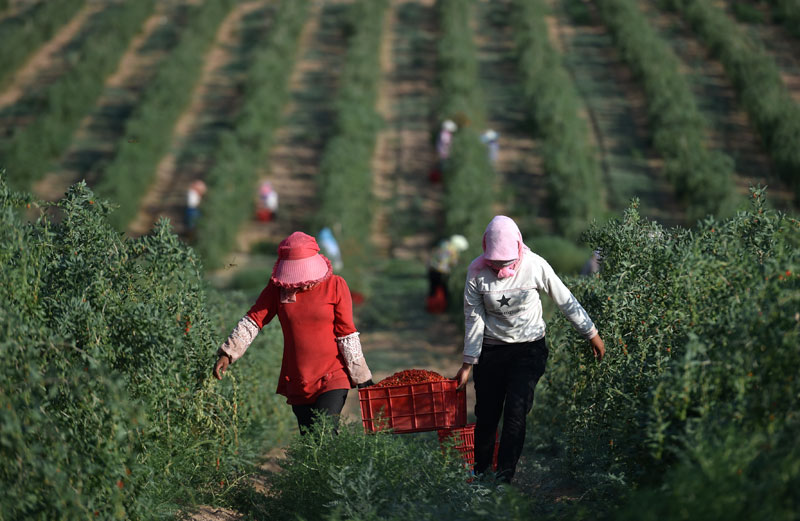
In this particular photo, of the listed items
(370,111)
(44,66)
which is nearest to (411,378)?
(370,111)

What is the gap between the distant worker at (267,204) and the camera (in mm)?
19203

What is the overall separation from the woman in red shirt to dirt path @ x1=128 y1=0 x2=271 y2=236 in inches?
550

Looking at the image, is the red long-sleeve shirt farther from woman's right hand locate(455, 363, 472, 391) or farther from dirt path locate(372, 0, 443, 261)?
dirt path locate(372, 0, 443, 261)

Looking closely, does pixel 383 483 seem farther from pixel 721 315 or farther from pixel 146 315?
pixel 721 315

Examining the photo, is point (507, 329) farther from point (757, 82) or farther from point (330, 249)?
point (757, 82)

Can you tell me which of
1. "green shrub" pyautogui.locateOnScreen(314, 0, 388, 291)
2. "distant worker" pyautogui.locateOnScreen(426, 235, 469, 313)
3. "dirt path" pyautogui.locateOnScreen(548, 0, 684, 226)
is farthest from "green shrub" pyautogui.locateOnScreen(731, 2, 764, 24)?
"distant worker" pyautogui.locateOnScreen(426, 235, 469, 313)

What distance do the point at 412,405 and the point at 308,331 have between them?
2.04 feet

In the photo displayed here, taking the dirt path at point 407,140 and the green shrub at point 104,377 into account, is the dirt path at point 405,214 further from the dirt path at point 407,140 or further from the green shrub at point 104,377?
the green shrub at point 104,377

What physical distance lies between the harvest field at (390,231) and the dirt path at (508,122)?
10 cm

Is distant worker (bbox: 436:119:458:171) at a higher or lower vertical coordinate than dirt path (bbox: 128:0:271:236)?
higher

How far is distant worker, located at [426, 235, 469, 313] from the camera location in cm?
1249

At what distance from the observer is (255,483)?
5.07 meters

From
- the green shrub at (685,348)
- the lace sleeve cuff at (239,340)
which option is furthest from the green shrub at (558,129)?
the lace sleeve cuff at (239,340)

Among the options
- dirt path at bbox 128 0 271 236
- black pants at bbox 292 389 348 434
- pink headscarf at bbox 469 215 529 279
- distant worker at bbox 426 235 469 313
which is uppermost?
pink headscarf at bbox 469 215 529 279
